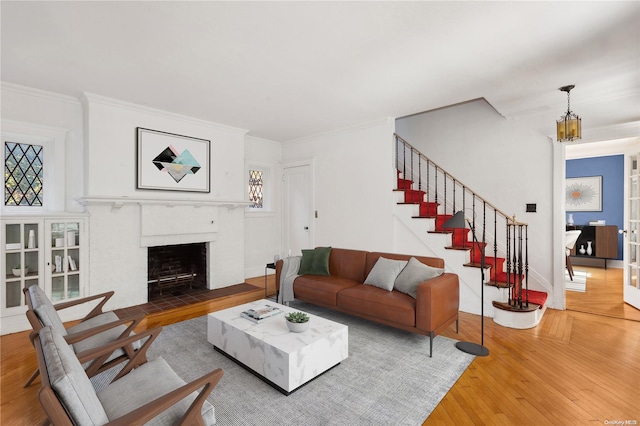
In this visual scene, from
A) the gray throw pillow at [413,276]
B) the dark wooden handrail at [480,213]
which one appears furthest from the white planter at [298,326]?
the dark wooden handrail at [480,213]

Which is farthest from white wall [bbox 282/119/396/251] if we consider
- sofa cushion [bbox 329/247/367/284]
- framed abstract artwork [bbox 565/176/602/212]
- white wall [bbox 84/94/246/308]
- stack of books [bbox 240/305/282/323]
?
framed abstract artwork [bbox 565/176/602/212]

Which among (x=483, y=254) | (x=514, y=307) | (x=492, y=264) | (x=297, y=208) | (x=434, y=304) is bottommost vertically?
(x=514, y=307)

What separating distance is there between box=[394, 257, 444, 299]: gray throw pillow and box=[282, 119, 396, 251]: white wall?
1.44 metres

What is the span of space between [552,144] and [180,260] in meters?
5.75

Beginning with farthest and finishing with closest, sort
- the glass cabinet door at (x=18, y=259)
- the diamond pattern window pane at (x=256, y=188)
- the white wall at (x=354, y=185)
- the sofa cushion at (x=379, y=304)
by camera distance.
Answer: the diamond pattern window pane at (x=256, y=188) → the white wall at (x=354, y=185) → the glass cabinet door at (x=18, y=259) → the sofa cushion at (x=379, y=304)

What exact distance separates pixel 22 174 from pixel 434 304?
16.3 ft

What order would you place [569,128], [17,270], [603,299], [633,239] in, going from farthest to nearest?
1. [603,299]
2. [633,239]
3. [17,270]
4. [569,128]

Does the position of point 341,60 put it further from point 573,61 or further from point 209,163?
point 209,163

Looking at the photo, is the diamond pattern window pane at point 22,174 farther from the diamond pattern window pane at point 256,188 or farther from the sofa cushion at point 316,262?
the sofa cushion at point 316,262

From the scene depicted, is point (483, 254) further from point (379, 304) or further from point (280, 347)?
point (280, 347)

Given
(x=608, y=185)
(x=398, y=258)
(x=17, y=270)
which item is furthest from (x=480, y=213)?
(x=17, y=270)

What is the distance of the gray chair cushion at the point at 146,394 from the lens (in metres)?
1.50

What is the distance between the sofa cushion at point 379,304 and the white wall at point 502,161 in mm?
2531

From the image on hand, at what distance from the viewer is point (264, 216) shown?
250 inches
